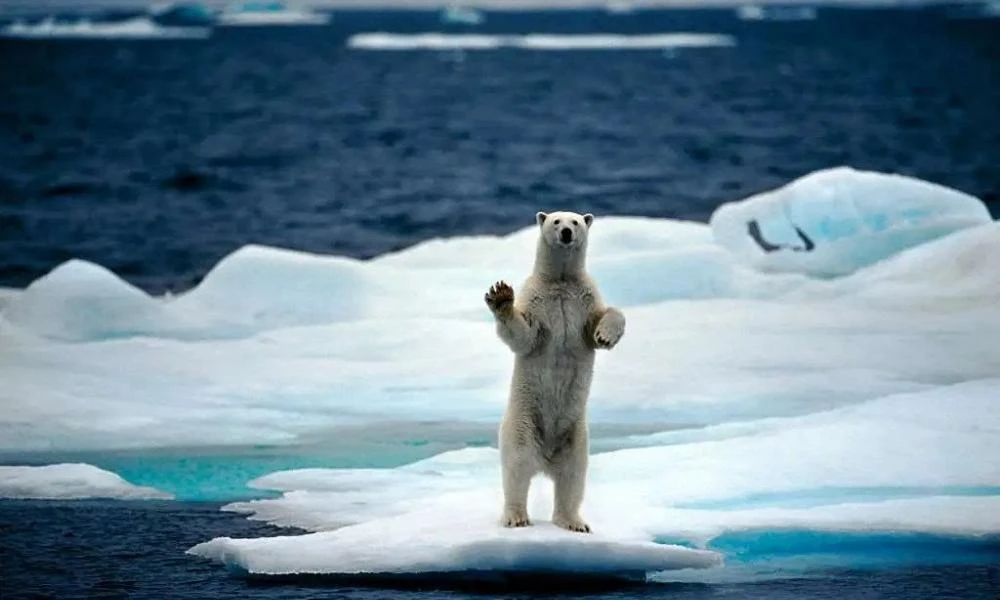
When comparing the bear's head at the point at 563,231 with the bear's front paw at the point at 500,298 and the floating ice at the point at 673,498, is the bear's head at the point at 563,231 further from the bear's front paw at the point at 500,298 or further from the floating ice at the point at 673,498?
the floating ice at the point at 673,498

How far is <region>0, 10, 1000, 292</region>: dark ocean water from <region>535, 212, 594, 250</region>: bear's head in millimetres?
12027

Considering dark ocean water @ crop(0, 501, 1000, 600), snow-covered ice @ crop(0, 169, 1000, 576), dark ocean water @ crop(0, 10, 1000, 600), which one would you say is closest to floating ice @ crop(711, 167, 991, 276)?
snow-covered ice @ crop(0, 169, 1000, 576)

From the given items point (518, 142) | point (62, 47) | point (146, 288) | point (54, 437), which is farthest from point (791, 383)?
point (62, 47)

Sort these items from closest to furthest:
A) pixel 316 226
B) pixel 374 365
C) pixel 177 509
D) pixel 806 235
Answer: pixel 177 509, pixel 374 365, pixel 806 235, pixel 316 226

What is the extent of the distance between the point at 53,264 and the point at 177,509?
12.6m

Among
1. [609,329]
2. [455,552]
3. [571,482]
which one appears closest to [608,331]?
[609,329]

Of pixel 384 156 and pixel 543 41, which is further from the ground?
pixel 543 41

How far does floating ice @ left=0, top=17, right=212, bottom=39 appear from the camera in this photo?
105m

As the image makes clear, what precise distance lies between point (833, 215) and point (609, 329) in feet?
29.4

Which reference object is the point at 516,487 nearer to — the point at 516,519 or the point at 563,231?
the point at 516,519

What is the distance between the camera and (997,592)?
683cm

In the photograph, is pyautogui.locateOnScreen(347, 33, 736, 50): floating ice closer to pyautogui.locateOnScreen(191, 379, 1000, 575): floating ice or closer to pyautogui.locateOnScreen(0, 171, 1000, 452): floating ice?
pyautogui.locateOnScreen(0, 171, 1000, 452): floating ice

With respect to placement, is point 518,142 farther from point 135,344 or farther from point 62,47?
point 62,47

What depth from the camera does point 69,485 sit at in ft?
27.4
